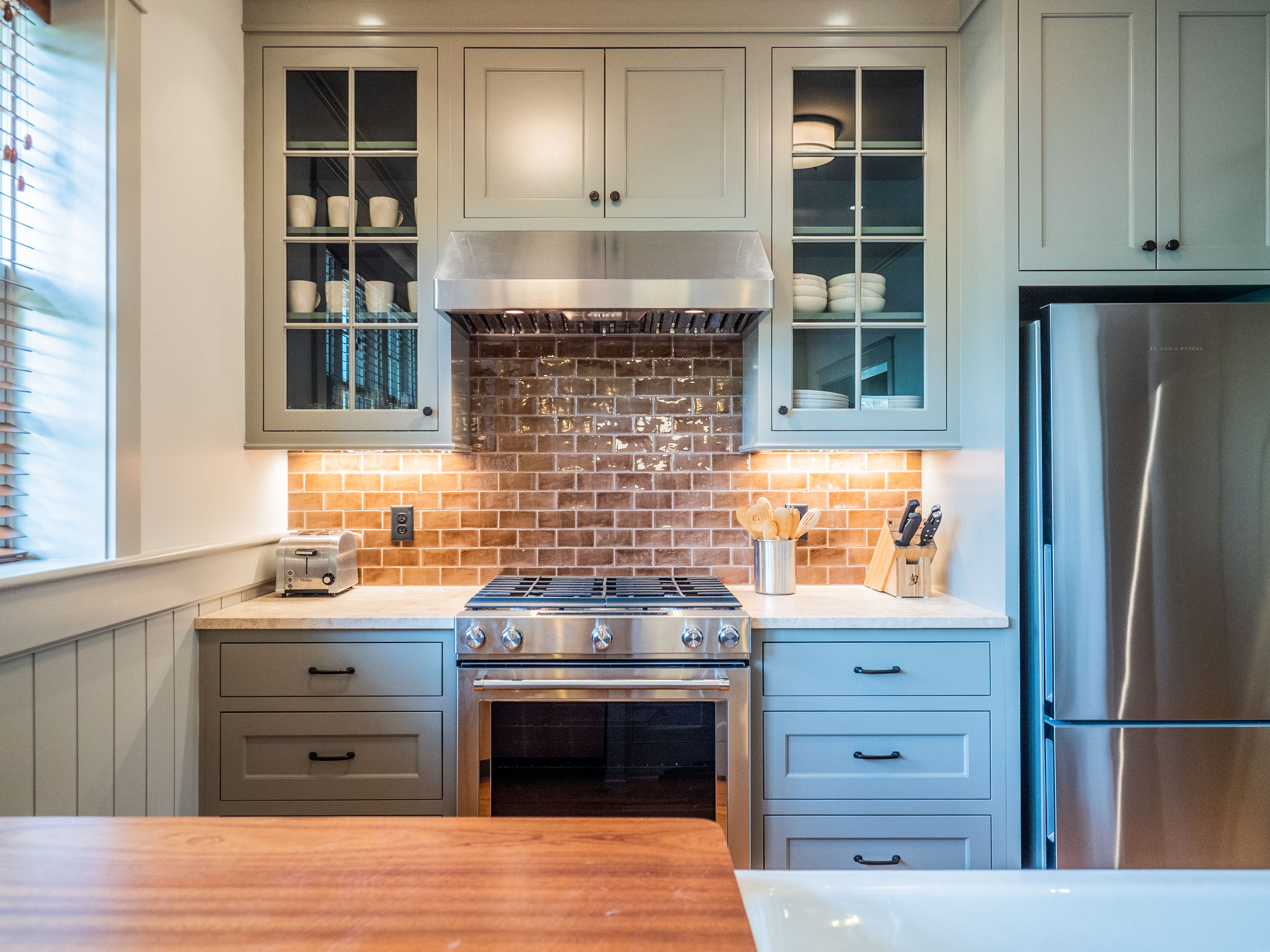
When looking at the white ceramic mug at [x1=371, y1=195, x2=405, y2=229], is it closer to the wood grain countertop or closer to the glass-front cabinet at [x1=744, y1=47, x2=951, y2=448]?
the glass-front cabinet at [x1=744, y1=47, x2=951, y2=448]

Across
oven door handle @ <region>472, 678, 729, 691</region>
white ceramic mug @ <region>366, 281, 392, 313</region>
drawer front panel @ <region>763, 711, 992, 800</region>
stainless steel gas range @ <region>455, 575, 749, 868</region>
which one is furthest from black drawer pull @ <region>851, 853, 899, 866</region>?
white ceramic mug @ <region>366, 281, 392, 313</region>

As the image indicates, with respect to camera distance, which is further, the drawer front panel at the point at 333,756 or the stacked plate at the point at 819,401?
the stacked plate at the point at 819,401

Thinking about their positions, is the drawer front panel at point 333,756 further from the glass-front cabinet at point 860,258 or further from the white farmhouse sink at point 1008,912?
the glass-front cabinet at point 860,258

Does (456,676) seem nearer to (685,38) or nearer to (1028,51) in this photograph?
(685,38)

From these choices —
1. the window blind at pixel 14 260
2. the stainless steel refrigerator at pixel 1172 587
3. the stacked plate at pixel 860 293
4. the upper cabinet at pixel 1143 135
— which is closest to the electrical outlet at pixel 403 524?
the window blind at pixel 14 260

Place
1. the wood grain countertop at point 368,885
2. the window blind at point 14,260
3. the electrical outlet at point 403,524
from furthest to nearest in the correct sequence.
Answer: the electrical outlet at point 403,524
the window blind at point 14,260
the wood grain countertop at point 368,885

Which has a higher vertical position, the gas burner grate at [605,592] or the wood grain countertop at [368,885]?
the wood grain countertop at [368,885]

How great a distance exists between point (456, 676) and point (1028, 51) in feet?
7.83

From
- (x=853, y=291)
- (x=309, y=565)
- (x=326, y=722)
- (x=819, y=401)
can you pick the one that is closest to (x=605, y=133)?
(x=853, y=291)

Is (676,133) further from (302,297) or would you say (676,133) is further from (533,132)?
(302,297)

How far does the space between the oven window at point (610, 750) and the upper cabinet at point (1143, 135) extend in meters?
1.65

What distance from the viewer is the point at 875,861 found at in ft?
6.23

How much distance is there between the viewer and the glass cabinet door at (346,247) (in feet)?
7.23

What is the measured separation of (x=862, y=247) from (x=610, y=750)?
5.64 ft
